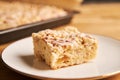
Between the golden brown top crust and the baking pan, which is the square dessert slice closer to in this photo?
the golden brown top crust

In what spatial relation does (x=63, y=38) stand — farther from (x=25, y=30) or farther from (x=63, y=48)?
(x=25, y=30)

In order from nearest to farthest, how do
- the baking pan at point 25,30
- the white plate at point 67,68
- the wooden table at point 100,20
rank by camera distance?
the white plate at point 67,68
the baking pan at point 25,30
the wooden table at point 100,20

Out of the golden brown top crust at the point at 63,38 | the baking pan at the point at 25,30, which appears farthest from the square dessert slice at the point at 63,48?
the baking pan at the point at 25,30

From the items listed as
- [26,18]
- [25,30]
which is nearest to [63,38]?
[25,30]

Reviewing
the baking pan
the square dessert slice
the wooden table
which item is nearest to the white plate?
the square dessert slice

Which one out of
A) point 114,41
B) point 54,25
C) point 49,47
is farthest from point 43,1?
point 49,47

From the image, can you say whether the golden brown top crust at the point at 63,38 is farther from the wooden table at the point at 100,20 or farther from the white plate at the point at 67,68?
the wooden table at the point at 100,20

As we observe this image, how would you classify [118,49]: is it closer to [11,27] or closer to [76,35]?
[76,35]
